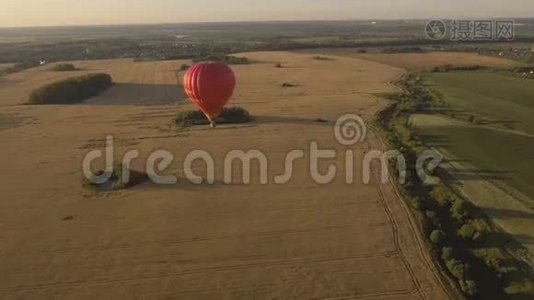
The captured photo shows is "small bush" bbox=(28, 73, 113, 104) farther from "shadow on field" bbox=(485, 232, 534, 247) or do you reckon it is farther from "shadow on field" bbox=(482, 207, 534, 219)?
"shadow on field" bbox=(485, 232, 534, 247)

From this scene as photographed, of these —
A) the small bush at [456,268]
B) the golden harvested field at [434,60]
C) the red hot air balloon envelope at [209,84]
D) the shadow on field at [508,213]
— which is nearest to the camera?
the small bush at [456,268]

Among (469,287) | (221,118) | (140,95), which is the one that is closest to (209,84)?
(221,118)

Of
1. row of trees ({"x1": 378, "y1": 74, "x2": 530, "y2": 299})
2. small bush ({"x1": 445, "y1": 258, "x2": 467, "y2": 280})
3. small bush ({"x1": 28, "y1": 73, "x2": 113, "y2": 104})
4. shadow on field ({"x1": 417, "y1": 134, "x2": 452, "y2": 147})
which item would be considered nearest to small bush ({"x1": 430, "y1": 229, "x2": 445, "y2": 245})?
row of trees ({"x1": 378, "y1": 74, "x2": 530, "y2": 299})

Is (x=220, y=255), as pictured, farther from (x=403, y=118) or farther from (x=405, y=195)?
(x=403, y=118)

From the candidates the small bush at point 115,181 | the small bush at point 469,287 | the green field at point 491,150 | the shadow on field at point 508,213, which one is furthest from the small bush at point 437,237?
the small bush at point 115,181

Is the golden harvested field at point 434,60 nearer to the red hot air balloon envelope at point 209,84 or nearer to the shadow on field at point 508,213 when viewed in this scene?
the red hot air balloon envelope at point 209,84

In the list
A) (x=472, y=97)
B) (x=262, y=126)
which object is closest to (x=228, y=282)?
(x=262, y=126)

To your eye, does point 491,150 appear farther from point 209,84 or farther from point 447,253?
point 209,84
